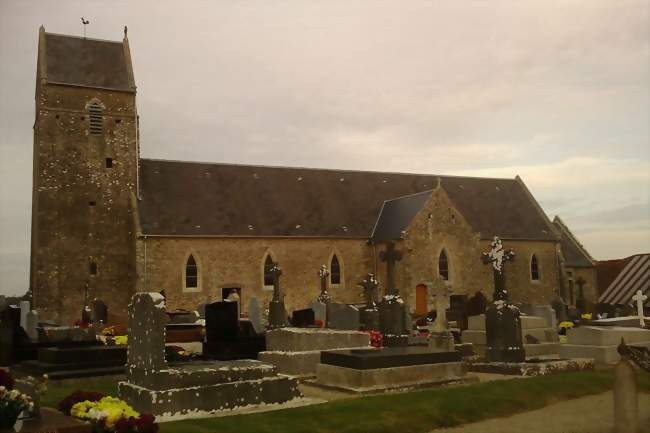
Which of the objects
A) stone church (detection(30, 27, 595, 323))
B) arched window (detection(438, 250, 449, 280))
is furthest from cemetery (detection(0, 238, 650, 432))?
arched window (detection(438, 250, 449, 280))

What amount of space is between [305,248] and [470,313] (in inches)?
479

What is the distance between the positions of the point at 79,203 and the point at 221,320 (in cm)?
1843

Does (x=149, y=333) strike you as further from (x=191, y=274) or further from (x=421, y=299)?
(x=421, y=299)

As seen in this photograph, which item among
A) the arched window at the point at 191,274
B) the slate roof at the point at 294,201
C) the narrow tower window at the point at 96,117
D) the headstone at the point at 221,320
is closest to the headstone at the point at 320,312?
the headstone at the point at 221,320

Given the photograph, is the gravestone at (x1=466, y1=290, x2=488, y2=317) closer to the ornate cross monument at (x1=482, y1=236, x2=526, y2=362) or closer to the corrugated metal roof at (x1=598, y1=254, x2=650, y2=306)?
the ornate cross monument at (x1=482, y1=236, x2=526, y2=362)

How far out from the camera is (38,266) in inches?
1147

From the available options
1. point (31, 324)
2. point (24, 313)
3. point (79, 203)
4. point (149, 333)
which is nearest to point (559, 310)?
point (149, 333)

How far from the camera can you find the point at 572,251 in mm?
42188

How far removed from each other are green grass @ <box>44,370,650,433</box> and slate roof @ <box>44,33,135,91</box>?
22993 millimetres

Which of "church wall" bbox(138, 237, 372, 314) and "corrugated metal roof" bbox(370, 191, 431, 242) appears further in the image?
"corrugated metal roof" bbox(370, 191, 431, 242)

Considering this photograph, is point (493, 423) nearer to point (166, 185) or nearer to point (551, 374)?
point (551, 374)

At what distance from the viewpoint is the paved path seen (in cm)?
859

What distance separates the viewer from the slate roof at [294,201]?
31.7 m

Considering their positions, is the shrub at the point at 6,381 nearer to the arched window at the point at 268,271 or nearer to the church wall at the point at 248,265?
the church wall at the point at 248,265
